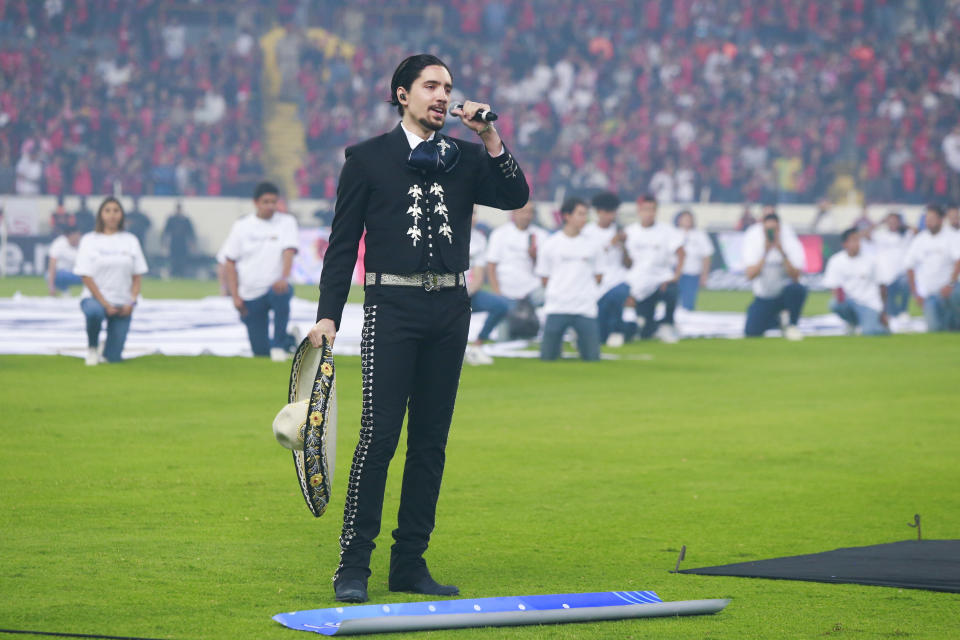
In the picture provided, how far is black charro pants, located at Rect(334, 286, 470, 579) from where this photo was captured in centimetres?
558

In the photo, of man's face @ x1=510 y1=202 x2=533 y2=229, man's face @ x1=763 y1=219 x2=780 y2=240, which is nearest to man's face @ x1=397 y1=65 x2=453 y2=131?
man's face @ x1=510 y1=202 x2=533 y2=229

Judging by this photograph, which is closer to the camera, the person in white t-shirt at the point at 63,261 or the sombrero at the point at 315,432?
the sombrero at the point at 315,432

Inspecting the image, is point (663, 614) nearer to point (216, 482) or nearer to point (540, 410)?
point (216, 482)

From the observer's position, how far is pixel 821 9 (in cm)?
4084

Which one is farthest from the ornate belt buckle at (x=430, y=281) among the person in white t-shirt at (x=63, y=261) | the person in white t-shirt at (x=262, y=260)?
the person in white t-shirt at (x=63, y=261)

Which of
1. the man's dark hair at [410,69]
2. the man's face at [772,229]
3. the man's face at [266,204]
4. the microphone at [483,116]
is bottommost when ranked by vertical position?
the man's face at [772,229]

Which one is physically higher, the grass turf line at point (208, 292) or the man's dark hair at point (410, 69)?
the man's dark hair at point (410, 69)

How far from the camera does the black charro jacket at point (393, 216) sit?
5621mm

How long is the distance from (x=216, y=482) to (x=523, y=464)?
2.13 m

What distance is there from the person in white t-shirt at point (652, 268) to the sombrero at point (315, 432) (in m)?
13.6

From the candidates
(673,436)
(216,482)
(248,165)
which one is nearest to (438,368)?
(216,482)

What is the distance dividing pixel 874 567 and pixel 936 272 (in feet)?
55.2

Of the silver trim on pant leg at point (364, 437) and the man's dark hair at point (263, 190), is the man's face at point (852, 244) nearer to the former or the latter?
the man's dark hair at point (263, 190)

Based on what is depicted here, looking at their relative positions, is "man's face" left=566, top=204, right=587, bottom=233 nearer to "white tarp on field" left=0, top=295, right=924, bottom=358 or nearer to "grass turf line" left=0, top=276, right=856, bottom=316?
"white tarp on field" left=0, top=295, right=924, bottom=358
